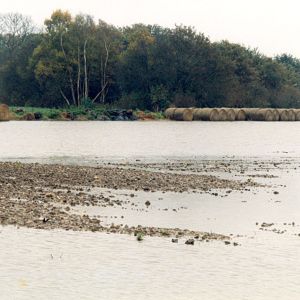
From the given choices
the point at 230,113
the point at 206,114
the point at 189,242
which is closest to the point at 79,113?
the point at 206,114

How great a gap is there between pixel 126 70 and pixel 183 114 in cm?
1374

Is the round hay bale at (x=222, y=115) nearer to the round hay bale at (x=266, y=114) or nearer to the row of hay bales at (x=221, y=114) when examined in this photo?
the row of hay bales at (x=221, y=114)

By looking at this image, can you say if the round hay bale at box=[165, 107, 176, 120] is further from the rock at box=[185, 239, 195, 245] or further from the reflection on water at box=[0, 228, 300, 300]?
the rock at box=[185, 239, 195, 245]

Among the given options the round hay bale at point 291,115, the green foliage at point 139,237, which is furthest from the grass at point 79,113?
the green foliage at point 139,237

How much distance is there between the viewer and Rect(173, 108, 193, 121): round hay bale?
117438mm

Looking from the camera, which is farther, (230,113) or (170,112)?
(230,113)

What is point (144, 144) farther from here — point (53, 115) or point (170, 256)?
point (53, 115)

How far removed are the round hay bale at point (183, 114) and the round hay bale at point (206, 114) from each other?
2.37ft

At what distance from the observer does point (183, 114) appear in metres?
118

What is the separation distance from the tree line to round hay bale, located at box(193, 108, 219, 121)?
5.53m

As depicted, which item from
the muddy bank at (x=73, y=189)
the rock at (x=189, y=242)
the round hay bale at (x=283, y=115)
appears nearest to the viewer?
the rock at (x=189, y=242)

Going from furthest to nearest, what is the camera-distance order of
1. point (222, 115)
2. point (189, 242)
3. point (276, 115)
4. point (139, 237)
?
point (276, 115)
point (222, 115)
point (139, 237)
point (189, 242)

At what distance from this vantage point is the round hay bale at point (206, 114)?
4648 inches

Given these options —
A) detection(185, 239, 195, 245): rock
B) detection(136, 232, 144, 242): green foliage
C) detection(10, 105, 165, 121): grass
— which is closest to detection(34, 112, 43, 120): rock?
detection(10, 105, 165, 121): grass
